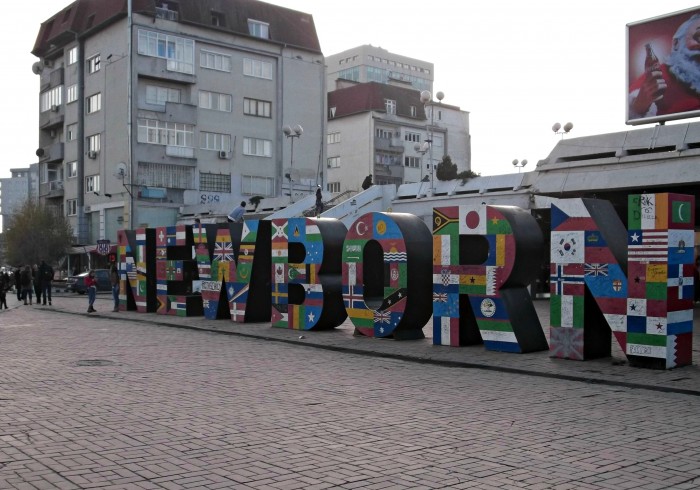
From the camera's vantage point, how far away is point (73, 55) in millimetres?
61281

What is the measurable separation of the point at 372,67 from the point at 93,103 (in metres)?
62.0

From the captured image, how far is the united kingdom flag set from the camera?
21.7m

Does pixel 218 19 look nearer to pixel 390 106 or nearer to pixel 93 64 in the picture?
pixel 93 64

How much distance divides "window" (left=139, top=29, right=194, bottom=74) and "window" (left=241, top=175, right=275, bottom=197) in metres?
9.33

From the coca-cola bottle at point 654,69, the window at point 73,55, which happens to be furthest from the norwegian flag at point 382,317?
the window at point 73,55

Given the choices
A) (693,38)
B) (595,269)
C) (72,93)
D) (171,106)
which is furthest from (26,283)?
(72,93)

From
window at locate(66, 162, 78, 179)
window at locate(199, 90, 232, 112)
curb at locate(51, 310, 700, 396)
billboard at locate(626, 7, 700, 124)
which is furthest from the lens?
window at locate(66, 162, 78, 179)

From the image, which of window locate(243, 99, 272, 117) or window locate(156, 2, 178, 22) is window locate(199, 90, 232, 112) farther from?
window locate(156, 2, 178, 22)

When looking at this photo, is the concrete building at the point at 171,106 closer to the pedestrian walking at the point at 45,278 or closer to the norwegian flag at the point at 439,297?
the pedestrian walking at the point at 45,278

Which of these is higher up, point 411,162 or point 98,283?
point 411,162

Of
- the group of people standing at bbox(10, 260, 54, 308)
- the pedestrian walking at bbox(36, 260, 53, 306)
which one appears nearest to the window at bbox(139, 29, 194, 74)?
the group of people standing at bbox(10, 260, 54, 308)

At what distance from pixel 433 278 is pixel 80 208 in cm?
5054

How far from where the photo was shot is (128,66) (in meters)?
53.4

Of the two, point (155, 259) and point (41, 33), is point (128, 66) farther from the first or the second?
point (155, 259)
